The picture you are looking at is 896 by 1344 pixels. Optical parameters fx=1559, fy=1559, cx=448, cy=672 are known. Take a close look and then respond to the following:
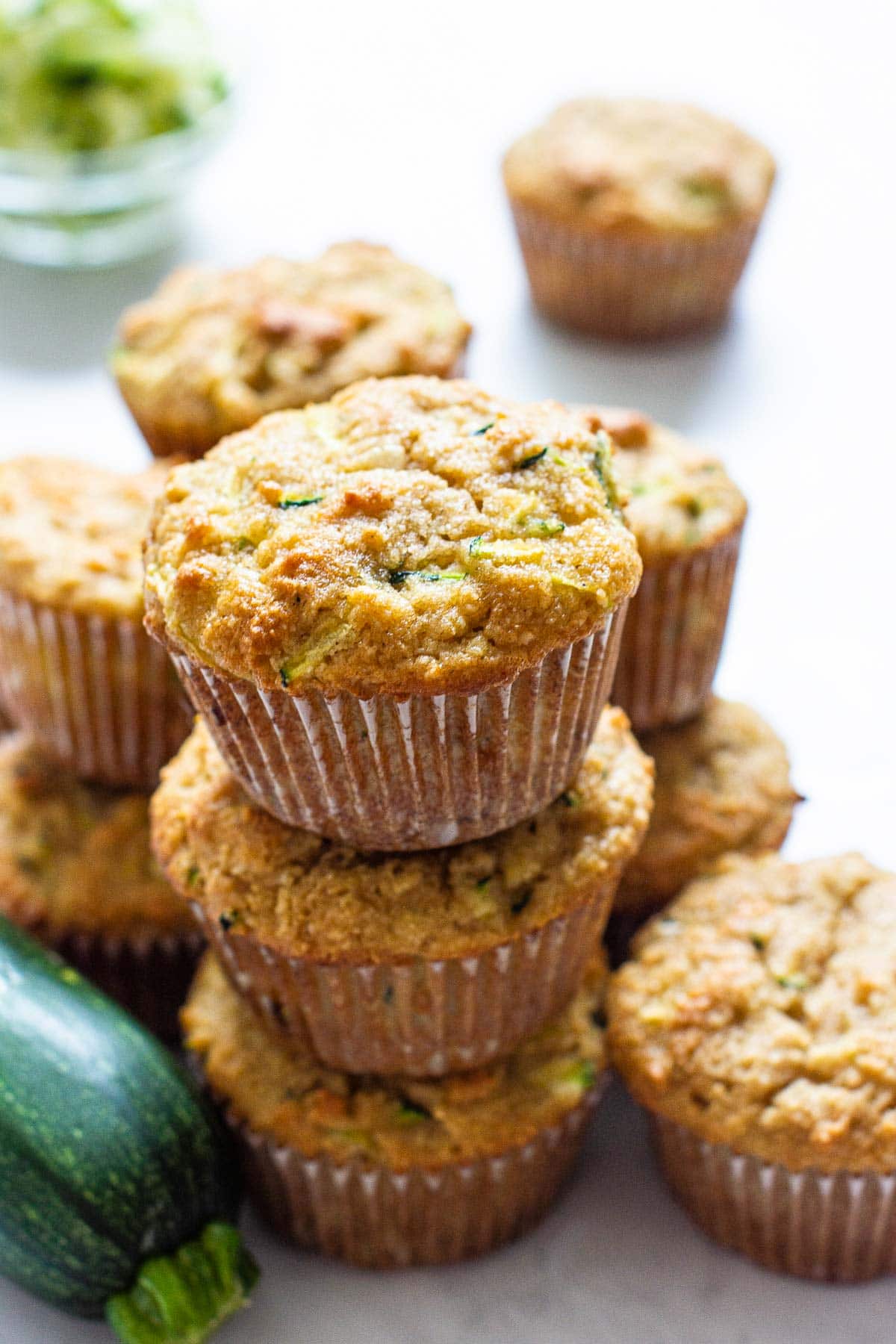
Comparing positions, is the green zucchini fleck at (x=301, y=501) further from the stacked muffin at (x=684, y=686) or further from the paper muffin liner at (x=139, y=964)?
the paper muffin liner at (x=139, y=964)

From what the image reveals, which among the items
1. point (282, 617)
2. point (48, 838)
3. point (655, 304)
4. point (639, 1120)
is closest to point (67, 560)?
point (48, 838)

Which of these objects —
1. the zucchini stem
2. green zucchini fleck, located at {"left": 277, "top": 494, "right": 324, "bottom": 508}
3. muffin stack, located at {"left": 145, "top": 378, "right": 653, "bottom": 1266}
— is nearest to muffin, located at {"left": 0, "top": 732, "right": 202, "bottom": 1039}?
muffin stack, located at {"left": 145, "top": 378, "right": 653, "bottom": 1266}

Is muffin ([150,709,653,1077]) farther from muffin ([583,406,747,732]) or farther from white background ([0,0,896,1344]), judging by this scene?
white background ([0,0,896,1344])

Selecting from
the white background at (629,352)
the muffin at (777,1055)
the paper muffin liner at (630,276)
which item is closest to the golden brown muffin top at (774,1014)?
the muffin at (777,1055)

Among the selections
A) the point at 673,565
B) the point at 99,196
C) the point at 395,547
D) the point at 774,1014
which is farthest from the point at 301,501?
the point at 99,196

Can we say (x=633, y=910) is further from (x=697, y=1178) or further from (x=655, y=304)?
(x=655, y=304)
